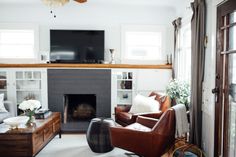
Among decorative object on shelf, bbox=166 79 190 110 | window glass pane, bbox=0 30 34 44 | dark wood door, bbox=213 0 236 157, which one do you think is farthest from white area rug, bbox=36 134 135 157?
window glass pane, bbox=0 30 34 44

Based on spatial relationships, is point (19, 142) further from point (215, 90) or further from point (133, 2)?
point (133, 2)

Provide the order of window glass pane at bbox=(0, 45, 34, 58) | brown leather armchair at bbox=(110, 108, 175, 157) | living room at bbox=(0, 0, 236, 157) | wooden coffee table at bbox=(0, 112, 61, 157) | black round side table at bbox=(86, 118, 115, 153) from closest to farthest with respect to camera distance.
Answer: brown leather armchair at bbox=(110, 108, 175, 157) < wooden coffee table at bbox=(0, 112, 61, 157) < black round side table at bbox=(86, 118, 115, 153) < living room at bbox=(0, 0, 236, 157) < window glass pane at bbox=(0, 45, 34, 58)

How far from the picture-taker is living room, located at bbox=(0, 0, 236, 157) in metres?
4.84

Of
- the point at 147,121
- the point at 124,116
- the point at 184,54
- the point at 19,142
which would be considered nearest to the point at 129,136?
the point at 147,121

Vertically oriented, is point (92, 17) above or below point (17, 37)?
above

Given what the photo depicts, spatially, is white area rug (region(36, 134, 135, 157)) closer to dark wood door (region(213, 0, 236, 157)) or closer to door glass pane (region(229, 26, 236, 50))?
dark wood door (region(213, 0, 236, 157))

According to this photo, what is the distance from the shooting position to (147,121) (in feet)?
11.7

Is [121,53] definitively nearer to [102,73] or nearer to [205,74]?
[102,73]

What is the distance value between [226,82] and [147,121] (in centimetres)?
139

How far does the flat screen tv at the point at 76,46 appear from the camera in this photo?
4910mm

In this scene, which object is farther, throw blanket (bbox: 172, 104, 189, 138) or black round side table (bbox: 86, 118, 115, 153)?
black round side table (bbox: 86, 118, 115, 153)

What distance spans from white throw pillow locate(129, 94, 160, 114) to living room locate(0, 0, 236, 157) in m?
0.65


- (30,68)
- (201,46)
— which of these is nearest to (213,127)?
(201,46)

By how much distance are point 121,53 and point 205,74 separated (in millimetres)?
2315
